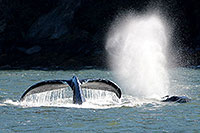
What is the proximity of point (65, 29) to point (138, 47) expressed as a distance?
12231 mm

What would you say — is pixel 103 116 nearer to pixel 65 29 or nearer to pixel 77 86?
pixel 77 86

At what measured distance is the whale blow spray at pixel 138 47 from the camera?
41425 mm

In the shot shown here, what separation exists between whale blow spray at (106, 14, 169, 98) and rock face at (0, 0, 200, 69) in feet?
5.07

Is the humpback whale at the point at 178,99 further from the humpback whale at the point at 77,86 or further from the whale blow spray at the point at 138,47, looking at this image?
the whale blow spray at the point at 138,47

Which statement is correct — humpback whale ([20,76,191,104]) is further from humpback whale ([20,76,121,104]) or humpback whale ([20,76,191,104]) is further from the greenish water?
the greenish water

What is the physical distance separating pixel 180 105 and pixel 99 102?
134 inches

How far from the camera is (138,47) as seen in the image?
5466 centimetres

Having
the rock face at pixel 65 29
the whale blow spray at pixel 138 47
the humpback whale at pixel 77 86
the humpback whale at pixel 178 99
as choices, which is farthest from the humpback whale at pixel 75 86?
the rock face at pixel 65 29

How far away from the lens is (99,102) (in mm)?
19281

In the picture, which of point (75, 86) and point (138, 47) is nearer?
point (75, 86)

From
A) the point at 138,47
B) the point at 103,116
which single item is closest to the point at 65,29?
the point at 138,47

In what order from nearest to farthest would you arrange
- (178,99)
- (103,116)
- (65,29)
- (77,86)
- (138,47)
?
1. (103,116)
2. (77,86)
3. (178,99)
4. (138,47)
5. (65,29)

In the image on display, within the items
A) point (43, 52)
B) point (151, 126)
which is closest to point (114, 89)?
point (151, 126)

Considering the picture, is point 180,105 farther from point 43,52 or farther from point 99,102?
point 43,52
